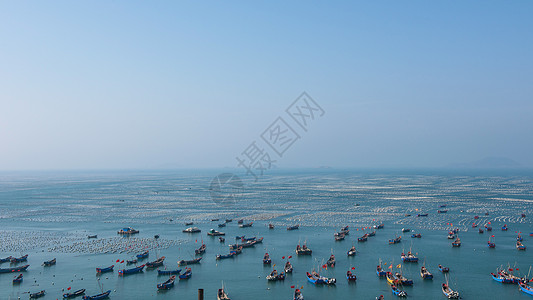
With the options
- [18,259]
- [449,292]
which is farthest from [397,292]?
[18,259]

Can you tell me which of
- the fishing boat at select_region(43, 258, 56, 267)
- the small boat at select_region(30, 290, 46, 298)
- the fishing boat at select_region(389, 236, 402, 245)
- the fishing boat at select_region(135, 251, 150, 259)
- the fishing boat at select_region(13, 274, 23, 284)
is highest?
the fishing boat at select_region(389, 236, 402, 245)

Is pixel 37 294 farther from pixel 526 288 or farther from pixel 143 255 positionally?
pixel 526 288

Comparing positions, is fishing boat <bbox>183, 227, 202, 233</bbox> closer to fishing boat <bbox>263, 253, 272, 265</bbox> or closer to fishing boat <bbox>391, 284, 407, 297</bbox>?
fishing boat <bbox>263, 253, 272, 265</bbox>

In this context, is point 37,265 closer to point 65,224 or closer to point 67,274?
point 67,274

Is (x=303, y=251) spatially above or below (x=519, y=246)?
below

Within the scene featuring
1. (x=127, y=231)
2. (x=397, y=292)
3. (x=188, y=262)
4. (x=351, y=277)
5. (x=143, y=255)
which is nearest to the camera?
(x=397, y=292)

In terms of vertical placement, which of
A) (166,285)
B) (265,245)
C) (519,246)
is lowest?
(166,285)

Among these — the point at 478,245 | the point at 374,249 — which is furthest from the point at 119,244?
the point at 478,245

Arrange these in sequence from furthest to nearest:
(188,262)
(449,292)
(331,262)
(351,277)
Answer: (188,262) < (331,262) < (351,277) < (449,292)

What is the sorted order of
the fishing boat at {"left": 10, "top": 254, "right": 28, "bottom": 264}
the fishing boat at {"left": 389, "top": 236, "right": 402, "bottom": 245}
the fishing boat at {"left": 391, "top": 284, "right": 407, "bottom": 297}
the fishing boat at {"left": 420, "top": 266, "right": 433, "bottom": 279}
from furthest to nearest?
the fishing boat at {"left": 389, "top": 236, "right": 402, "bottom": 245}, the fishing boat at {"left": 10, "top": 254, "right": 28, "bottom": 264}, the fishing boat at {"left": 420, "top": 266, "right": 433, "bottom": 279}, the fishing boat at {"left": 391, "top": 284, "right": 407, "bottom": 297}

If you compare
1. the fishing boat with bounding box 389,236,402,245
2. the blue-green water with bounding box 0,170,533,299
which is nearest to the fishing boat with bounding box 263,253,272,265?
the blue-green water with bounding box 0,170,533,299
